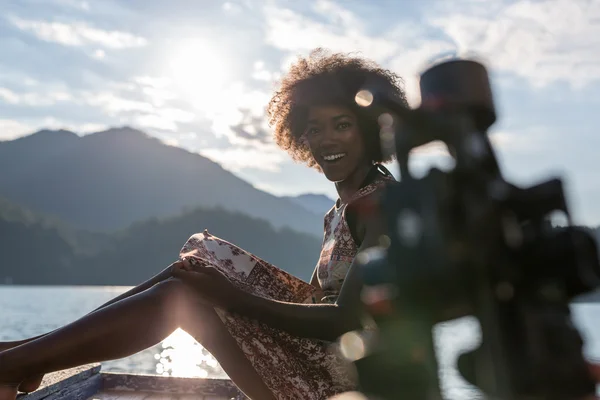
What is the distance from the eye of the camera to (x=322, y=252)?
118 inches

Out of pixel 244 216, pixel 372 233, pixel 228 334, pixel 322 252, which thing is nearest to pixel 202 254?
pixel 228 334

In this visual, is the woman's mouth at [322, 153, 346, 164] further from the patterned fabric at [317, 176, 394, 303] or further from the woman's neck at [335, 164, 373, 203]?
the patterned fabric at [317, 176, 394, 303]

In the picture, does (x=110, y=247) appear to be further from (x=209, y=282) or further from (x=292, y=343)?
(x=209, y=282)

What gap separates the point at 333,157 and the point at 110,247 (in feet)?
538

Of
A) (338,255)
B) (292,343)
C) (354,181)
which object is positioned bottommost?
(292,343)

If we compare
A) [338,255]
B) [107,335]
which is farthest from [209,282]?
[338,255]

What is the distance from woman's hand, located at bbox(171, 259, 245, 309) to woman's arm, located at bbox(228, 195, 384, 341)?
4 cm

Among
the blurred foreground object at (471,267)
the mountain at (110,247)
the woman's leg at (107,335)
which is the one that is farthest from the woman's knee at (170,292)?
the mountain at (110,247)

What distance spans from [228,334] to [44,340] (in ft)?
2.85

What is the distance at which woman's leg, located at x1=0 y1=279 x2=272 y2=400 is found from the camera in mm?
2309

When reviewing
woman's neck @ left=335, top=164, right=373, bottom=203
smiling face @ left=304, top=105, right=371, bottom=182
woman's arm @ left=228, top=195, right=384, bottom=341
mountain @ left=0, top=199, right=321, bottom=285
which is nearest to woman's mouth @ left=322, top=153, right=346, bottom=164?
smiling face @ left=304, top=105, right=371, bottom=182

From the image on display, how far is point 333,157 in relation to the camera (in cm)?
296

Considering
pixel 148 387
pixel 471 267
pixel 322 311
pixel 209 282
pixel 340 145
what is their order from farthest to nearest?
pixel 148 387
pixel 340 145
pixel 209 282
pixel 322 311
pixel 471 267

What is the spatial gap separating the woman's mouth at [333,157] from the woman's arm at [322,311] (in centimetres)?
50
